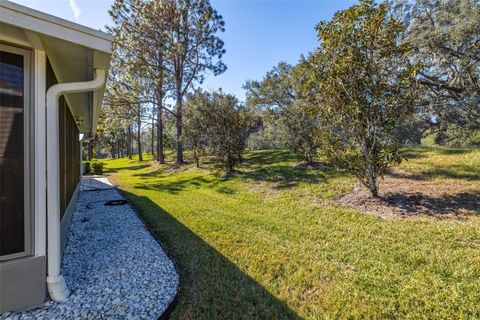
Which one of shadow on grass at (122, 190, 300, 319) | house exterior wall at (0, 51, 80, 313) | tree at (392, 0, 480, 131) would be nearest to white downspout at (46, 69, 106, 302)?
house exterior wall at (0, 51, 80, 313)

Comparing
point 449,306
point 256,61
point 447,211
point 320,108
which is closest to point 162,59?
point 256,61

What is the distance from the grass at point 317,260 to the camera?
8.50 ft

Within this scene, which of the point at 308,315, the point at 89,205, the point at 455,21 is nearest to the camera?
the point at 308,315

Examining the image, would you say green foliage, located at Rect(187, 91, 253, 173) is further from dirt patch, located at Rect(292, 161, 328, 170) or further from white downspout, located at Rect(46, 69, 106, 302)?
white downspout, located at Rect(46, 69, 106, 302)

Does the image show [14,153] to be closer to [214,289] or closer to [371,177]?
[214,289]

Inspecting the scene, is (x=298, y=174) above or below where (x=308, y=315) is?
above

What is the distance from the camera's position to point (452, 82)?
34.2 ft

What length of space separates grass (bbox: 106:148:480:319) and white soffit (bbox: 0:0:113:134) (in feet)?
9.35

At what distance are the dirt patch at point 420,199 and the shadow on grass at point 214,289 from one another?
3.62 metres

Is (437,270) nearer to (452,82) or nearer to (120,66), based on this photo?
(452,82)

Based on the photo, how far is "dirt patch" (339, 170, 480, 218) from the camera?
5.00 m

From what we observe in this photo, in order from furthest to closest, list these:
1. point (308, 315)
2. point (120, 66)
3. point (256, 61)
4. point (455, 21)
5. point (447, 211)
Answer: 1. point (120, 66)
2. point (256, 61)
3. point (455, 21)
4. point (447, 211)
5. point (308, 315)

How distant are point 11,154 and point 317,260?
3.93 meters

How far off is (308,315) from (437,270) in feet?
6.49
